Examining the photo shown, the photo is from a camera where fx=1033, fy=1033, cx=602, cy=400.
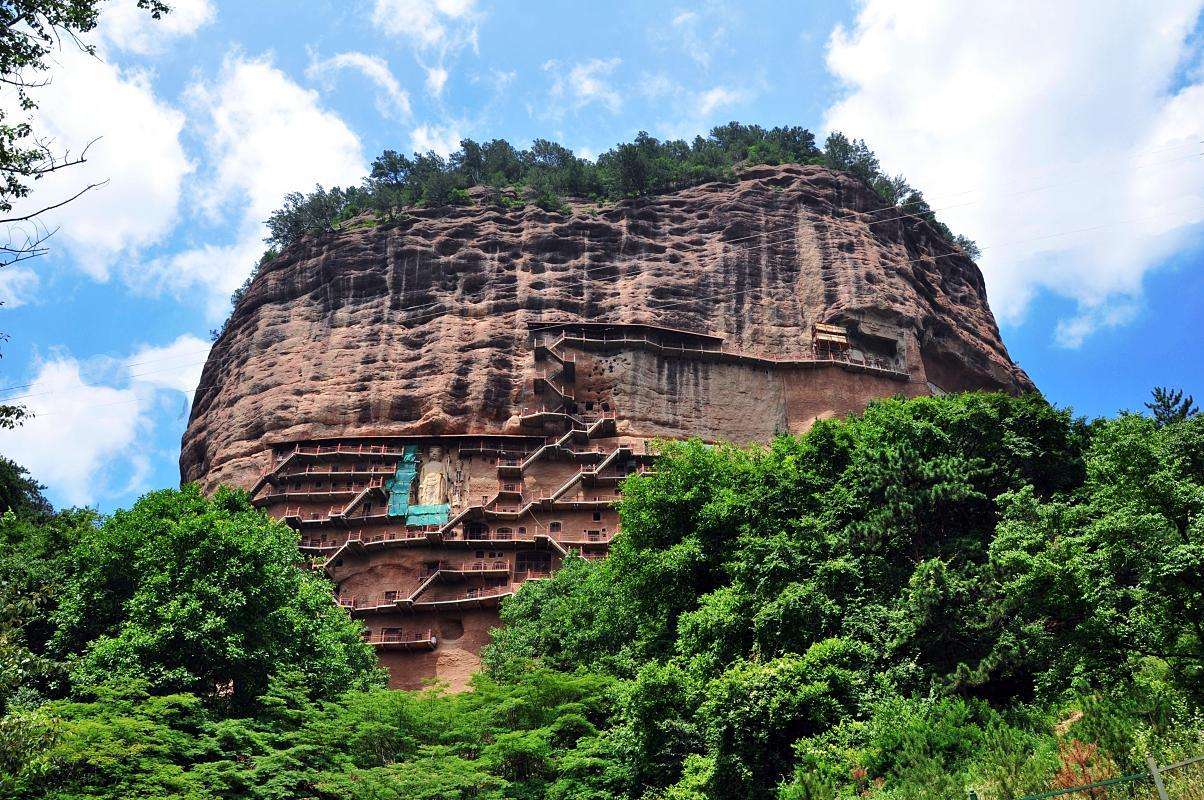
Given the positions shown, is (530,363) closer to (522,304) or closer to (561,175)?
(522,304)

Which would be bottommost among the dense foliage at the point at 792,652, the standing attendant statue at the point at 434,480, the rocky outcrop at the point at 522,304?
the dense foliage at the point at 792,652

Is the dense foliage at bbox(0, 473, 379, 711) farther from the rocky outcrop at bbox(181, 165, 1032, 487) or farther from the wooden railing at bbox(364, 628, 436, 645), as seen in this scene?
the rocky outcrop at bbox(181, 165, 1032, 487)

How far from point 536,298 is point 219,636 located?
31.3m

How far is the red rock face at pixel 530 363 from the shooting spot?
42312mm

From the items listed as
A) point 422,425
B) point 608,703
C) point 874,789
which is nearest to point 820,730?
point 874,789

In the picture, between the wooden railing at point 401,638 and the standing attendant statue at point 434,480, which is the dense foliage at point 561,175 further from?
the wooden railing at point 401,638

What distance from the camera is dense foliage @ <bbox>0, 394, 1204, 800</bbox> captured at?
16.5m

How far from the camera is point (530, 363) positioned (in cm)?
5003

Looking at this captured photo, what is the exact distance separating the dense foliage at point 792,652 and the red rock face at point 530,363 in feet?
45.3

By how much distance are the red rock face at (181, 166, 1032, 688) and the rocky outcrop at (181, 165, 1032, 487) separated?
0.13 meters

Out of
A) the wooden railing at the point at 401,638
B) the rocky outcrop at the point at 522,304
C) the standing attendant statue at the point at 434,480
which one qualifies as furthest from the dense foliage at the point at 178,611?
the rocky outcrop at the point at 522,304

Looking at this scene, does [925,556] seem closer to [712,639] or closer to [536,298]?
[712,639]

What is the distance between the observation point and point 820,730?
19469mm

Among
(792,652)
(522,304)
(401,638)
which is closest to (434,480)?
(401,638)
